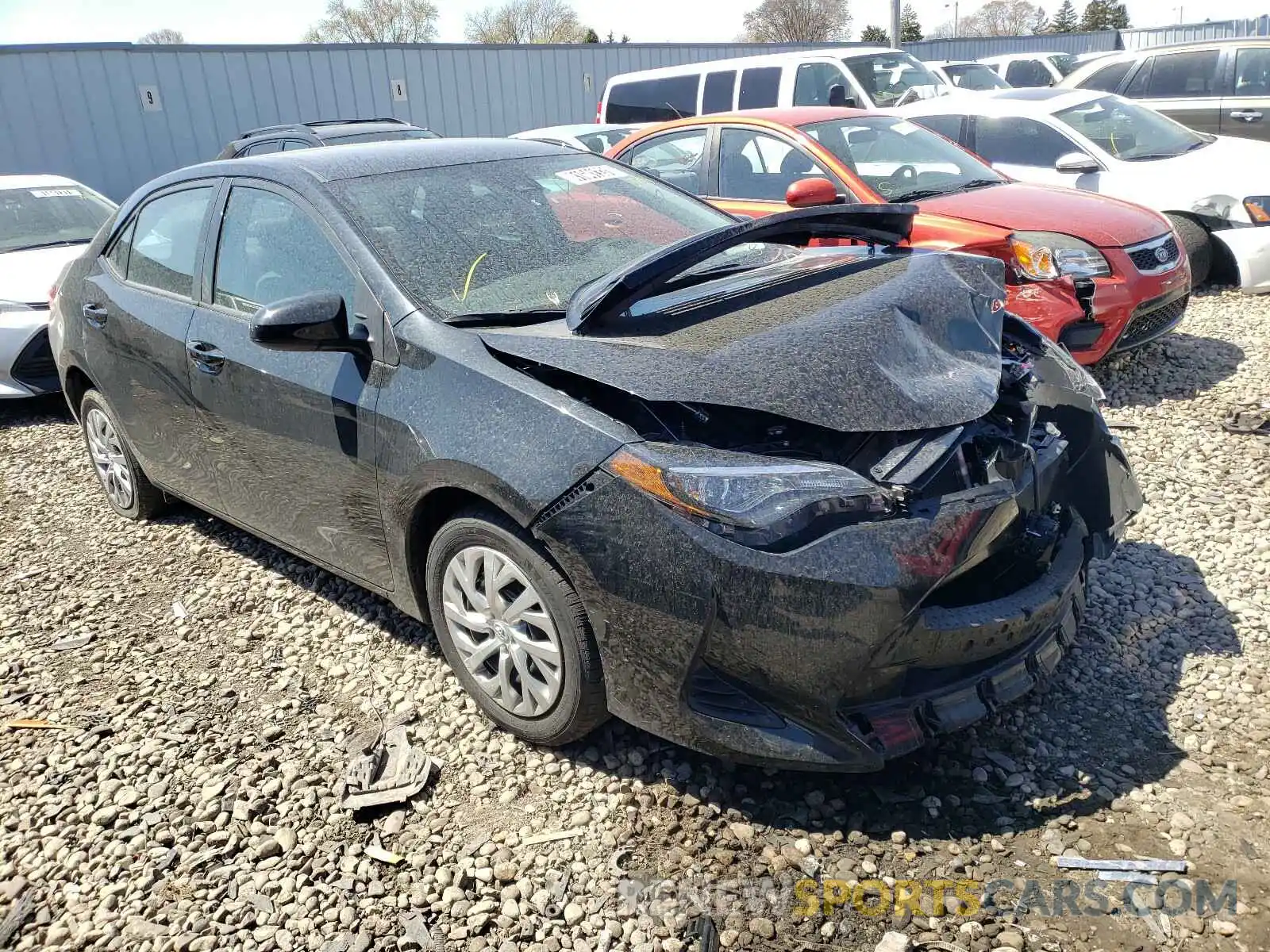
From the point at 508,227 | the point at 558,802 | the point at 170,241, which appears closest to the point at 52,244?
the point at 170,241

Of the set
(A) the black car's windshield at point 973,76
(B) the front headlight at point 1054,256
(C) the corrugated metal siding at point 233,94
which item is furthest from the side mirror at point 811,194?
(C) the corrugated metal siding at point 233,94

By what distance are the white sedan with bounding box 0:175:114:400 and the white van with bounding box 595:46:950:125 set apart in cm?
616

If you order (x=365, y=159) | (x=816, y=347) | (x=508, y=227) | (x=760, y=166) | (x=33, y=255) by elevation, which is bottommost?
(x=33, y=255)

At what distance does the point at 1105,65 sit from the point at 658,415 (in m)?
10.3

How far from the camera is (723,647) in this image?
7.59 feet

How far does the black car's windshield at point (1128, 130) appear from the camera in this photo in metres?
7.67

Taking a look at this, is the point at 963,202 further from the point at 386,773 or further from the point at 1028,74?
the point at 1028,74

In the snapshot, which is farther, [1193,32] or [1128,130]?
[1193,32]

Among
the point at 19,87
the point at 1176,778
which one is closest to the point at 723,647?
the point at 1176,778

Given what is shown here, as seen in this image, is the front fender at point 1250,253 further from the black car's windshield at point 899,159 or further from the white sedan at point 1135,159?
the black car's windshield at point 899,159

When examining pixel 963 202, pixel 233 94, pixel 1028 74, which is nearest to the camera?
pixel 963 202

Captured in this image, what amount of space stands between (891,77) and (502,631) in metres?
10.6

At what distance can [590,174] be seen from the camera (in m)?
3.91

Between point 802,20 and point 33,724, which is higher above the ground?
point 802,20
